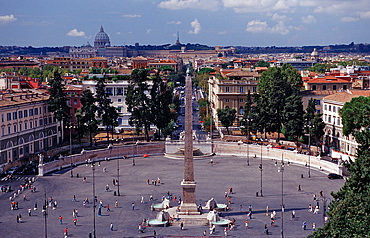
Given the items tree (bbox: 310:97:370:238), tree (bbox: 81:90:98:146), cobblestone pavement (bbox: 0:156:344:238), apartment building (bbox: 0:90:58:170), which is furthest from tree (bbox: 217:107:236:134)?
tree (bbox: 310:97:370:238)

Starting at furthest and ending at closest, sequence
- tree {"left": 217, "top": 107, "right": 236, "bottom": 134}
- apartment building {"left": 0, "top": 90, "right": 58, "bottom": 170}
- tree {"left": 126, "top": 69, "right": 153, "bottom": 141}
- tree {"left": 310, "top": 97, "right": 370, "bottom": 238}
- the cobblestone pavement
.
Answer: tree {"left": 217, "top": 107, "right": 236, "bottom": 134} → tree {"left": 126, "top": 69, "right": 153, "bottom": 141} → apartment building {"left": 0, "top": 90, "right": 58, "bottom": 170} → the cobblestone pavement → tree {"left": 310, "top": 97, "right": 370, "bottom": 238}

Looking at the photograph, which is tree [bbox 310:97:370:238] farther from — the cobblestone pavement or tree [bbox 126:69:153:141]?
tree [bbox 126:69:153:141]

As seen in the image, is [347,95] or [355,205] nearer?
[355,205]

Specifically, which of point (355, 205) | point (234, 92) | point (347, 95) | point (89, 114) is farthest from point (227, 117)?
point (355, 205)

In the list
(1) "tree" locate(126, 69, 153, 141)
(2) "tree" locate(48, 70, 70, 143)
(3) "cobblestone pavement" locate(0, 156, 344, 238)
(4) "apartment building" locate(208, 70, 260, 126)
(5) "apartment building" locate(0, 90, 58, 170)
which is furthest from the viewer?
(4) "apartment building" locate(208, 70, 260, 126)

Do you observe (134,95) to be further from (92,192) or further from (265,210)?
(265,210)

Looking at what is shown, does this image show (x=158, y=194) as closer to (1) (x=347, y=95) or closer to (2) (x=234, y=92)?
(1) (x=347, y=95)

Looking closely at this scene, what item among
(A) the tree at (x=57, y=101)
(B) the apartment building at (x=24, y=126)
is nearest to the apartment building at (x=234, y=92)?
(B) the apartment building at (x=24, y=126)
